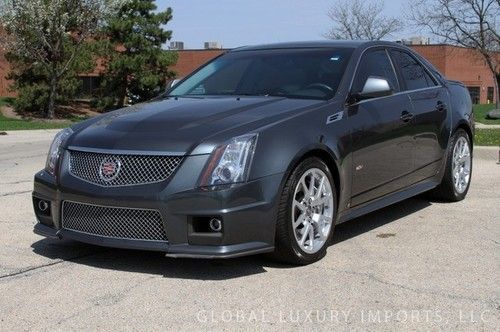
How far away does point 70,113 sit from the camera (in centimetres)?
3416

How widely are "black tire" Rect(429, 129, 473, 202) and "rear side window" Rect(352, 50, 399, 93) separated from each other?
1.22 metres

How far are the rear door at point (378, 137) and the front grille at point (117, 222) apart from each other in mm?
1717

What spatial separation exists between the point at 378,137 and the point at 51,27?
26448mm

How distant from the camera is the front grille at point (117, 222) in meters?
4.45

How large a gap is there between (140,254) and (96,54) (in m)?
30.6

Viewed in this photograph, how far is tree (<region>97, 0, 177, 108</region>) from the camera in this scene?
34.6 m

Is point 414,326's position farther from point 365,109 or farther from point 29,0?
point 29,0

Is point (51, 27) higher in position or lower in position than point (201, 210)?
higher

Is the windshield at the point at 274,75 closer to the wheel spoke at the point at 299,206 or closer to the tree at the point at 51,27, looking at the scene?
the wheel spoke at the point at 299,206

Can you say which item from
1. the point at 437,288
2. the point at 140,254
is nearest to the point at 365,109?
the point at 437,288

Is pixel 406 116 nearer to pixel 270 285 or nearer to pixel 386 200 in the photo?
pixel 386 200

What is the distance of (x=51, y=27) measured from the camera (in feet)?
96.5

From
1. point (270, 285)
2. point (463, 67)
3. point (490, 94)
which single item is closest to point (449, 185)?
point (270, 285)

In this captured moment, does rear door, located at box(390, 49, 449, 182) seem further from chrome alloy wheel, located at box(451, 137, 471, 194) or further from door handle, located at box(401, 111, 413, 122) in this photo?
chrome alloy wheel, located at box(451, 137, 471, 194)
